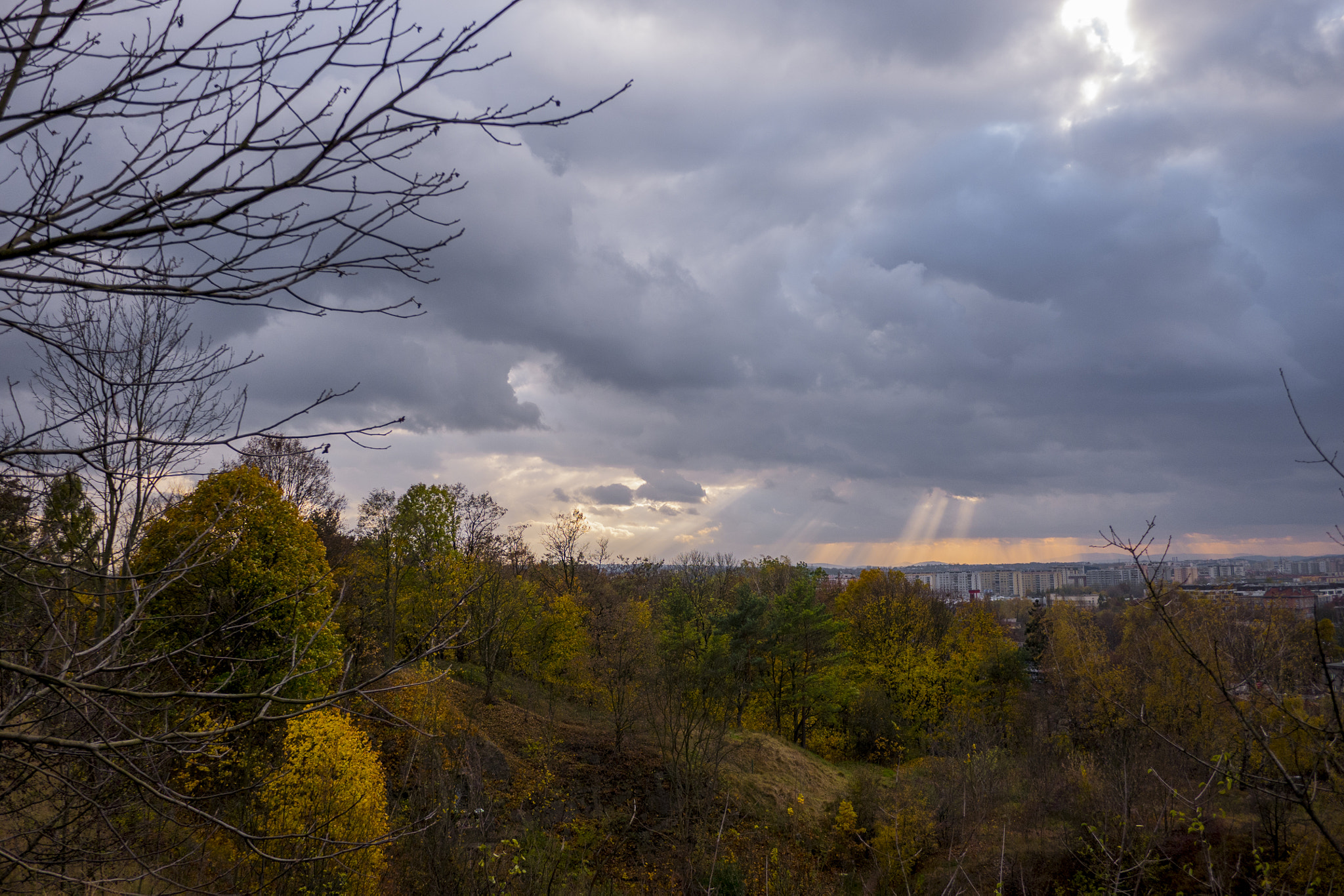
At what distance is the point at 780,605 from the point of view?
3134 centimetres

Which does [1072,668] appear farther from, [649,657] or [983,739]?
[649,657]

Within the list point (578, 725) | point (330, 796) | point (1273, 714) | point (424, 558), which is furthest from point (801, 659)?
point (1273, 714)

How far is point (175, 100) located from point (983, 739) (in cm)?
2178

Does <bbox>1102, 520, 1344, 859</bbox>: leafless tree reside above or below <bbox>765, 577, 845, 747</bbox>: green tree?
above

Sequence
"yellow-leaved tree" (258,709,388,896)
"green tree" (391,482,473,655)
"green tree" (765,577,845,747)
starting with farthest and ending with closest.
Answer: "green tree" (765,577,845,747)
"green tree" (391,482,473,655)
"yellow-leaved tree" (258,709,388,896)

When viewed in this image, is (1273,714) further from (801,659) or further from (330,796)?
(801,659)

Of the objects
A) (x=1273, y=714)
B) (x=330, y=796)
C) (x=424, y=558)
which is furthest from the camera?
(x=424, y=558)

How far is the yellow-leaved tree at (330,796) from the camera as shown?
980 cm

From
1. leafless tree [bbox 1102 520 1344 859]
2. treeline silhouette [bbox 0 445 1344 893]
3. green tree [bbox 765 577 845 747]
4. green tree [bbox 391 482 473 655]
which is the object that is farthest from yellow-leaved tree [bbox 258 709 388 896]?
green tree [bbox 765 577 845 747]

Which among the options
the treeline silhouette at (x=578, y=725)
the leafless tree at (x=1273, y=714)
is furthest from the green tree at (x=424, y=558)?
the leafless tree at (x=1273, y=714)

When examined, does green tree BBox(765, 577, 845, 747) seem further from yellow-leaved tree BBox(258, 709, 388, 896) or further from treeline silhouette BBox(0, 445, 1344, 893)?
yellow-leaved tree BBox(258, 709, 388, 896)

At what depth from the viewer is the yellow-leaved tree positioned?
980cm

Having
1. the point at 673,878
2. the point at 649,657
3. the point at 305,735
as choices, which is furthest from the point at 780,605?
the point at 305,735

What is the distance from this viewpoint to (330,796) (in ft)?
34.9
